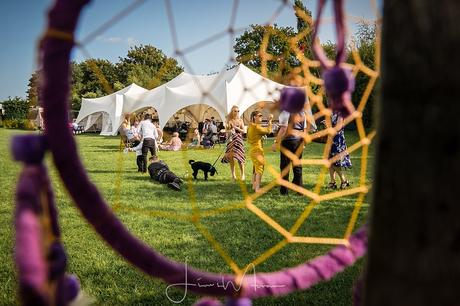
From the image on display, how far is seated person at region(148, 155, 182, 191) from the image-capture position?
268 inches

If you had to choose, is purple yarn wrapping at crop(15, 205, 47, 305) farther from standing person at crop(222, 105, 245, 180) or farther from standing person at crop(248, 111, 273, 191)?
standing person at crop(222, 105, 245, 180)

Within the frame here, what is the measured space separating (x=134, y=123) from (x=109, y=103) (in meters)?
9.82

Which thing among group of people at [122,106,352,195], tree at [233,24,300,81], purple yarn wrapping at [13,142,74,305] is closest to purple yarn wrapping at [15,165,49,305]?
purple yarn wrapping at [13,142,74,305]

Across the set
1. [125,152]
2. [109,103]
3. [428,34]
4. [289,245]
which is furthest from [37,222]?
[109,103]

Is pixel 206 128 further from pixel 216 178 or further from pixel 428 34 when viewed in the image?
pixel 428 34

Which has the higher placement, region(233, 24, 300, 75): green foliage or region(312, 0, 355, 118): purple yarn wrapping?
region(233, 24, 300, 75): green foliage

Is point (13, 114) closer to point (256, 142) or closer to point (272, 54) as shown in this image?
point (256, 142)

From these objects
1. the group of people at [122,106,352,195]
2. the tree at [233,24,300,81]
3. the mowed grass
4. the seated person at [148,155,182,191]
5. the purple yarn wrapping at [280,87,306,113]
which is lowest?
the mowed grass

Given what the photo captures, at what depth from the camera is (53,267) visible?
2.20 ft

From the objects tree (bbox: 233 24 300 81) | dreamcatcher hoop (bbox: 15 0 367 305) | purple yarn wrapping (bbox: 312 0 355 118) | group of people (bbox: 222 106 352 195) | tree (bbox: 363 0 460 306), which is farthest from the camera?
group of people (bbox: 222 106 352 195)

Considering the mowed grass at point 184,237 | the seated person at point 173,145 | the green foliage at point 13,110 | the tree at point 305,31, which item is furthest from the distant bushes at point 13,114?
the tree at point 305,31

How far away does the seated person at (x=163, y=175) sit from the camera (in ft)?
22.3

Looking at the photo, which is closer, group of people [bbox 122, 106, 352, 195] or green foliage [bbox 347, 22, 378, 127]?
green foliage [bbox 347, 22, 378, 127]

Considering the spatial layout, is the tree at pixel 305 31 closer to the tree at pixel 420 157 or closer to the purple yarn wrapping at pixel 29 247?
the tree at pixel 420 157
